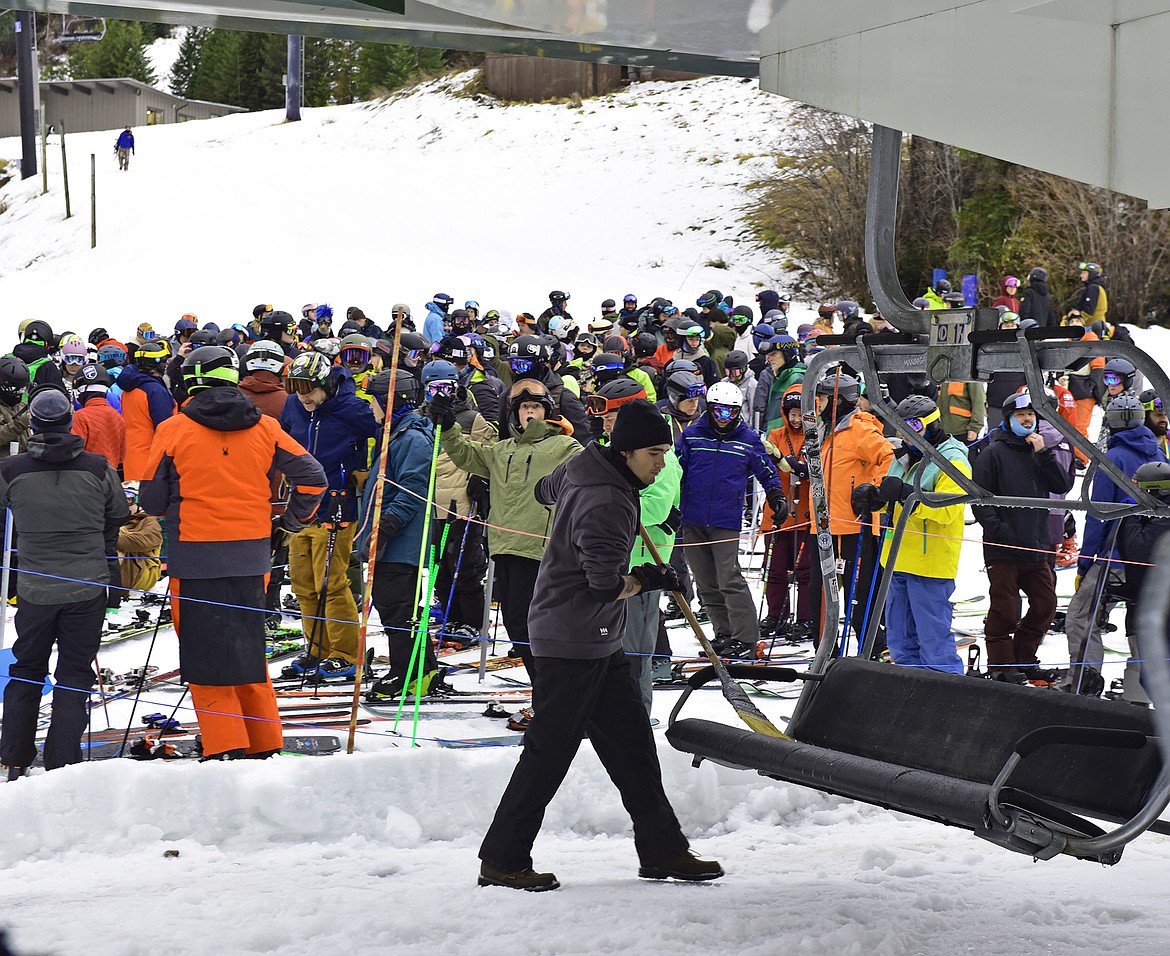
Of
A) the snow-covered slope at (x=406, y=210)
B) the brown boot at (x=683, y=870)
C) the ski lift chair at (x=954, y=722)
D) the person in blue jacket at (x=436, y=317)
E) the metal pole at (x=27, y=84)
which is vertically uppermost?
the metal pole at (x=27, y=84)

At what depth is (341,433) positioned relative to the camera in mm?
8711

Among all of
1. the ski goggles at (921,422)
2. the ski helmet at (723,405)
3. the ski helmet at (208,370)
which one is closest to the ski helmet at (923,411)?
the ski goggles at (921,422)

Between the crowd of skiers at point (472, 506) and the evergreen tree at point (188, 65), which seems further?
the evergreen tree at point (188, 65)

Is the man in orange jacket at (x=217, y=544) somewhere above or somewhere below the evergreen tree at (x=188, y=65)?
below

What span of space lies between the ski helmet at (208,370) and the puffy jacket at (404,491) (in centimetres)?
156

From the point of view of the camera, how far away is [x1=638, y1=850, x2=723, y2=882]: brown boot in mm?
5188

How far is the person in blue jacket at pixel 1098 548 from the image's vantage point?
8344 mm

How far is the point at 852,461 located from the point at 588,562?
4.59m

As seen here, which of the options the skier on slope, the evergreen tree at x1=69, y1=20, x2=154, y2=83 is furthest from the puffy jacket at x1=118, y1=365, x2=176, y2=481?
the evergreen tree at x1=69, y1=20, x2=154, y2=83

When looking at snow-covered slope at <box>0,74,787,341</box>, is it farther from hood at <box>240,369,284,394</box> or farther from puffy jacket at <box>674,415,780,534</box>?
puffy jacket at <box>674,415,780,534</box>

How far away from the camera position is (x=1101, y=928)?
186 inches

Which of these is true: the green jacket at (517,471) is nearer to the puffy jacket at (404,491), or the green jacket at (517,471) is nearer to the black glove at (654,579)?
the puffy jacket at (404,491)

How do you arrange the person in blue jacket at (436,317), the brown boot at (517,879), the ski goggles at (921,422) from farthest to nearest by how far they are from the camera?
the person in blue jacket at (436,317)
the ski goggles at (921,422)
the brown boot at (517,879)

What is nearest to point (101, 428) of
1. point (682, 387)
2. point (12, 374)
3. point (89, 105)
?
point (12, 374)
